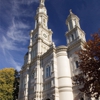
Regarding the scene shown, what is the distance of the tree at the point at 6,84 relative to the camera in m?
32.9

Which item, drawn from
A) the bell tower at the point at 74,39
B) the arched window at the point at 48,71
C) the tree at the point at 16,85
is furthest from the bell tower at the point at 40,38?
the tree at the point at 16,85

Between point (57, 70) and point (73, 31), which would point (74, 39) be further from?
point (57, 70)

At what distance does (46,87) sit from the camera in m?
27.9

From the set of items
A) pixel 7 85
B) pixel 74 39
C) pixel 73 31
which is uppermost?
pixel 73 31

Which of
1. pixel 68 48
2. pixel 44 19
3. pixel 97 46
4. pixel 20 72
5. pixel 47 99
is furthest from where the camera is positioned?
pixel 44 19

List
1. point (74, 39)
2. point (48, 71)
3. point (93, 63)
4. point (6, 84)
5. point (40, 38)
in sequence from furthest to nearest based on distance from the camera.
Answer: point (40, 38)
point (6, 84)
point (74, 39)
point (48, 71)
point (93, 63)

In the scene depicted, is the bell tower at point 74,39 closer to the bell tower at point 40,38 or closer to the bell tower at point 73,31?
the bell tower at point 73,31

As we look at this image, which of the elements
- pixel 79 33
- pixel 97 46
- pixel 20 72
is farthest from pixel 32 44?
pixel 97 46

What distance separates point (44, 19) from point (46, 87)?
1230 inches

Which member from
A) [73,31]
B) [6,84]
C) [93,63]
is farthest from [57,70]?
[6,84]

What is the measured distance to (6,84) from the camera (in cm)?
3494

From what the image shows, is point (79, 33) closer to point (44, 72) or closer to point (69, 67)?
point (69, 67)

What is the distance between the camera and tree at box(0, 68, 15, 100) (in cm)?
3285

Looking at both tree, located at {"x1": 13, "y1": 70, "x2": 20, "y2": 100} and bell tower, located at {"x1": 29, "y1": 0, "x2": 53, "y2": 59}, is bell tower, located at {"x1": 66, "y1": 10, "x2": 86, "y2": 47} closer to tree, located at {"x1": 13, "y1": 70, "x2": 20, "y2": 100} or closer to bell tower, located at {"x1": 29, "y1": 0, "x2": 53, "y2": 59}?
bell tower, located at {"x1": 29, "y1": 0, "x2": 53, "y2": 59}
